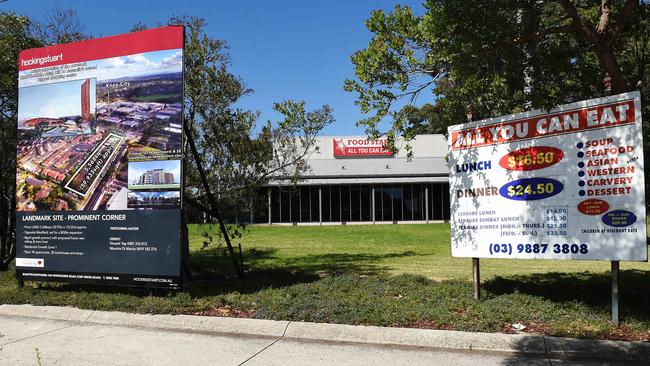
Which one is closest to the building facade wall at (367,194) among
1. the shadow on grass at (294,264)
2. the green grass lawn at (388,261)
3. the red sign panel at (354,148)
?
the red sign panel at (354,148)

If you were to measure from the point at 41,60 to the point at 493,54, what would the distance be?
7757 millimetres

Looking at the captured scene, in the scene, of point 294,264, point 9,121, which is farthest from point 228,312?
point 9,121

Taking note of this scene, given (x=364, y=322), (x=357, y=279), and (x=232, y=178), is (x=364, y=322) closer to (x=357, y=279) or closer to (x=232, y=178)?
(x=357, y=279)

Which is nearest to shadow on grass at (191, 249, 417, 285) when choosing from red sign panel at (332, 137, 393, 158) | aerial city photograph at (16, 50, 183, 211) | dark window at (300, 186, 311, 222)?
aerial city photograph at (16, 50, 183, 211)

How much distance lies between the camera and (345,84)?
25.3 ft

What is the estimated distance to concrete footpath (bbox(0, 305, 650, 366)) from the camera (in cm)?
553

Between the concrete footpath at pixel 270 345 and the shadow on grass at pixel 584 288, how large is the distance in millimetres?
1577

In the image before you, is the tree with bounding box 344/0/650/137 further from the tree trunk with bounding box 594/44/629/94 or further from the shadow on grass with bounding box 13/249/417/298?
the shadow on grass with bounding box 13/249/417/298

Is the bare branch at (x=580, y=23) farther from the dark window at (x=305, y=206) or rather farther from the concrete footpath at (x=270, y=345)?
the dark window at (x=305, y=206)

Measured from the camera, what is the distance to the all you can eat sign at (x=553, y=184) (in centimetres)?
630

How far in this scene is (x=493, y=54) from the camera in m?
6.75

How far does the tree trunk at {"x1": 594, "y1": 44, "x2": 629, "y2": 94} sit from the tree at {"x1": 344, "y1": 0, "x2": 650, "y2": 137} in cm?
1

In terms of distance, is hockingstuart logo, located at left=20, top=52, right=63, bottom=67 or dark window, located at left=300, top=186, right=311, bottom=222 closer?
hockingstuart logo, located at left=20, top=52, right=63, bottom=67

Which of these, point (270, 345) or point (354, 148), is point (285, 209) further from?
point (270, 345)
